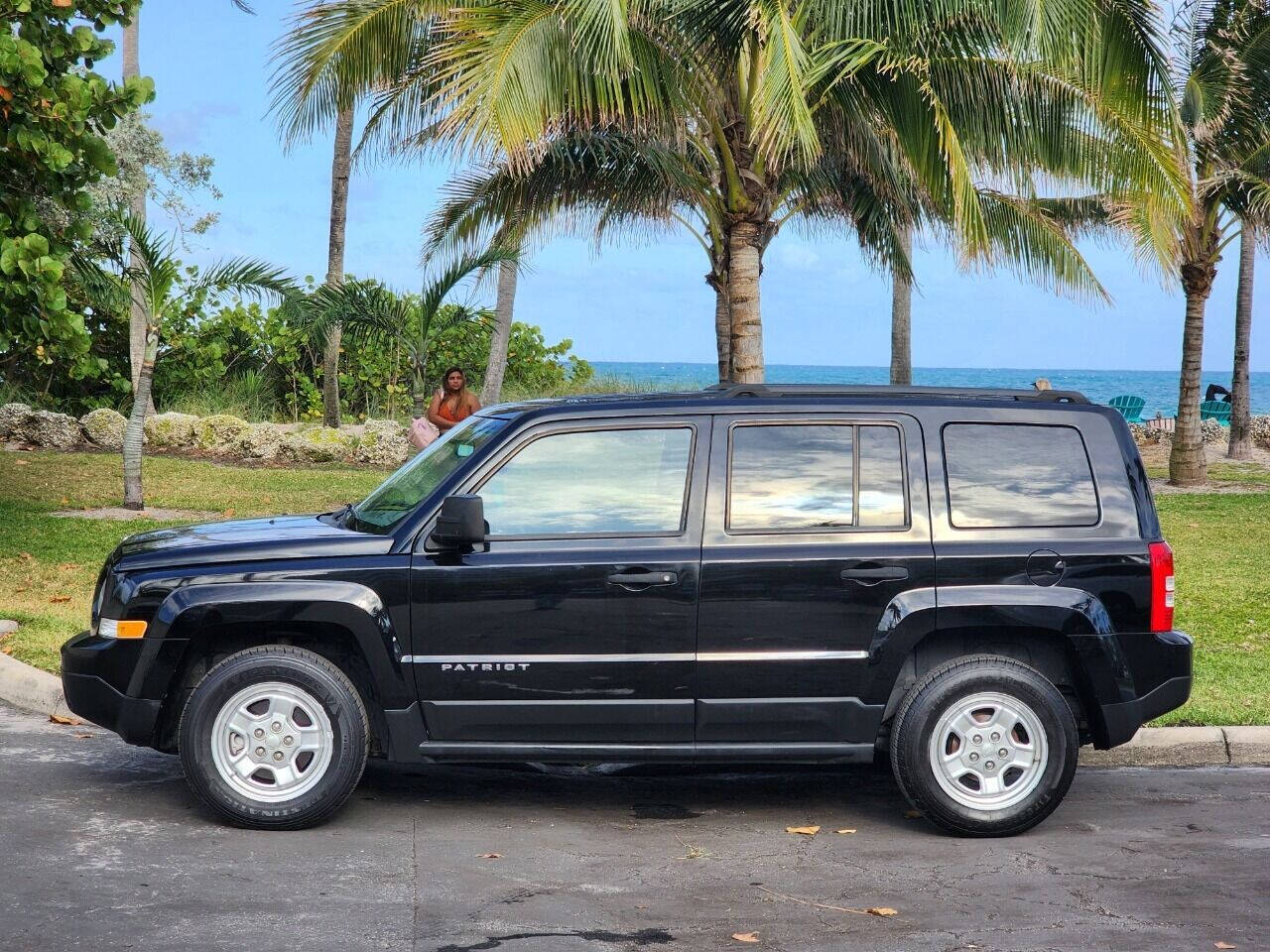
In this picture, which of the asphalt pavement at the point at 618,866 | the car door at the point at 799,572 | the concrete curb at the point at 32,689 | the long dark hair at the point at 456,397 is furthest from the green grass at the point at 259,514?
the long dark hair at the point at 456,397

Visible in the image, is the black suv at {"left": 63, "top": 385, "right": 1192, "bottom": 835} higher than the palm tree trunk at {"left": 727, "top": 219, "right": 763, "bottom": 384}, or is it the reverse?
the palm tree trunk at {"left": 727, "top": 219, "right": 763, "bottom": 384}

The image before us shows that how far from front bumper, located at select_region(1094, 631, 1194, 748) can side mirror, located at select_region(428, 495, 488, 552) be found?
Result: 2667mm

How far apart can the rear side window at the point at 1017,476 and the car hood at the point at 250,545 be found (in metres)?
2.38

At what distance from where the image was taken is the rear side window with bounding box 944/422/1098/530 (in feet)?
19.8

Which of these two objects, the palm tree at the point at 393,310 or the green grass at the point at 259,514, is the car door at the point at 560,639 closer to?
the green grass at the point at 259,514

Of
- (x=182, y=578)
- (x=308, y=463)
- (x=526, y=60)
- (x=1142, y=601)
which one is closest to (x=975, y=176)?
(x=526, y=60)

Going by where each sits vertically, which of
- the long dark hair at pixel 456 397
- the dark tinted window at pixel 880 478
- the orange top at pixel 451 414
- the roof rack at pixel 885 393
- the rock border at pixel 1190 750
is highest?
the long dark hair at pixel 456 397

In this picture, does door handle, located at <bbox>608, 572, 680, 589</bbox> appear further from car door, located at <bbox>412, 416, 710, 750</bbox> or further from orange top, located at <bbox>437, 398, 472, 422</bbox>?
orange top, located at <bbox>437, 398, 472, 422</bbox>

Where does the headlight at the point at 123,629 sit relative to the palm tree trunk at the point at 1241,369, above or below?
below

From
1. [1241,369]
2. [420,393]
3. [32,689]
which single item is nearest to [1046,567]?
[32,689]

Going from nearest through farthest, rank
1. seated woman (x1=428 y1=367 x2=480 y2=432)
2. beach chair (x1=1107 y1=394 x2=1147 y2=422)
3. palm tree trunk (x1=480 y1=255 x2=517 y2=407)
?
seated woman (x1=428 y1=367 x2=480 y2=432) → palm tree trunk (x1=480 y1=255 x2=517 y2=407) → beach chair (x1=1107 y1=394 x2=1147 y2=422)

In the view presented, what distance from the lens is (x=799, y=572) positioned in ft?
19.2

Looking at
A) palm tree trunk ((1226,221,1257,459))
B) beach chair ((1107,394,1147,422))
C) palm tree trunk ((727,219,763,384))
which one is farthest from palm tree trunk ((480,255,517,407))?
beach chair ((1107,394,1147,422))

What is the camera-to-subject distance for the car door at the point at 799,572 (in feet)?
19.2
